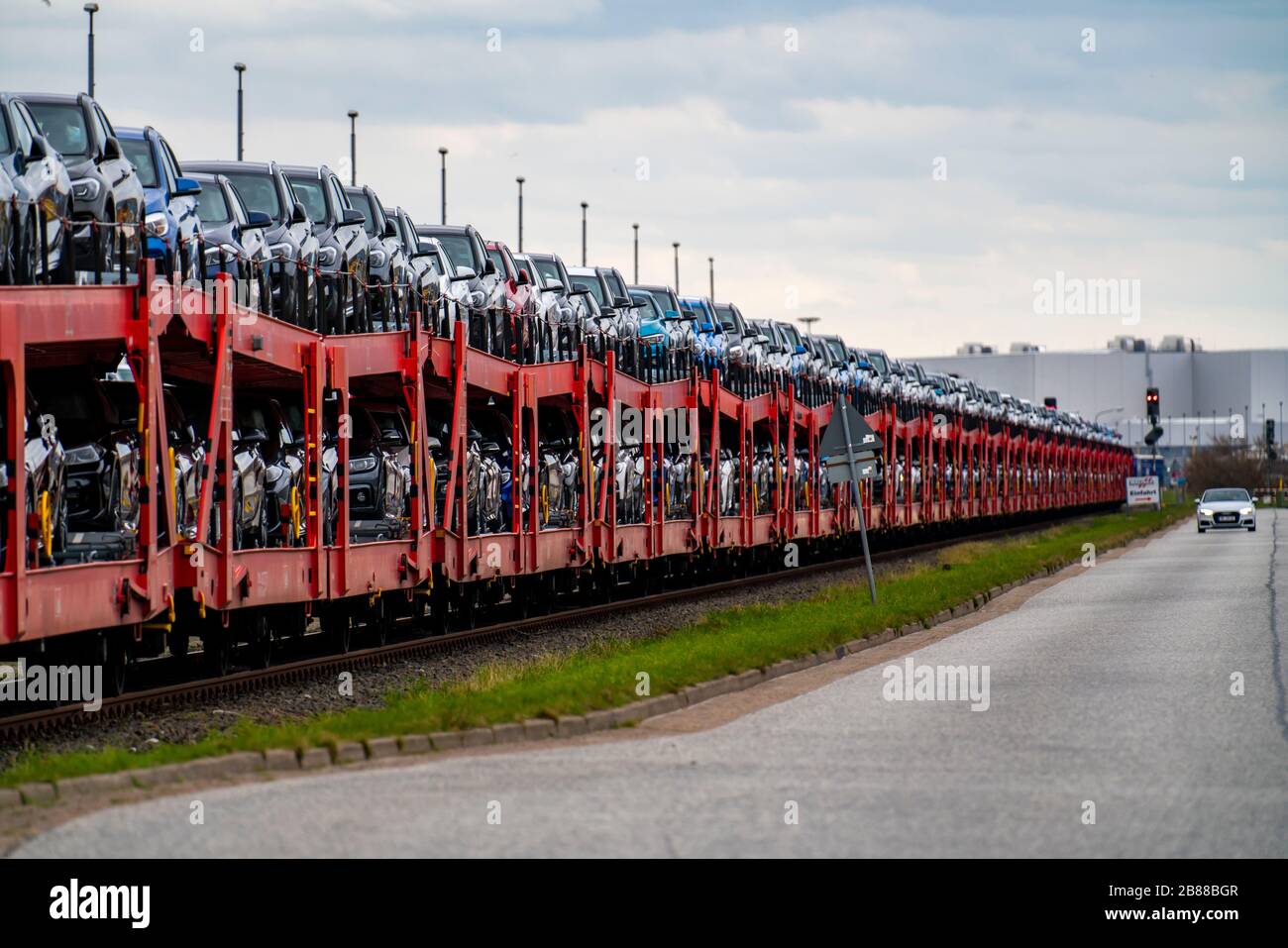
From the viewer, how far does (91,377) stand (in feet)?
49.9

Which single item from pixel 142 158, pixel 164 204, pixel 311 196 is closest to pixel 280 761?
pixel 164 204

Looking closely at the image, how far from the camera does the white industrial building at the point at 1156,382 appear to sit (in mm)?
160000

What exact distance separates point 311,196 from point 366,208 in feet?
4.20

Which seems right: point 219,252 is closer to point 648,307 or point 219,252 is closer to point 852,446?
point 852,446

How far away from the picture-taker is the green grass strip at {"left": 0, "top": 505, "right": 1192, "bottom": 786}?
1077 cm

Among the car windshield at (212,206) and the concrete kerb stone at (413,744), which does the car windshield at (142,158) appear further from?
the concrete kerb stone at (413,744)

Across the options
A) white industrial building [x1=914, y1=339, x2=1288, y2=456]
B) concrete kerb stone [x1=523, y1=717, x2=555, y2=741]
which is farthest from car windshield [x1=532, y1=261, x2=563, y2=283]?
white industrial building [x1=914, y1=339, x2=1288, y2=456]

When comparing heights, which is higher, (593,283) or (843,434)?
(593,283)

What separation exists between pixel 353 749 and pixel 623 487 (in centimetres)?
1778

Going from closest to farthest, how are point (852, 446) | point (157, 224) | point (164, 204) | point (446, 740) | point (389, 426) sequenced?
1. point (446, 740)
2. point (157, 224)
3. point (164, 204)
4. point (389, 426)
5. point (852, 446)

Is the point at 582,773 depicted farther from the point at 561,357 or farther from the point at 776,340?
the point at 776,340

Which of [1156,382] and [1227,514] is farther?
[1156,382]

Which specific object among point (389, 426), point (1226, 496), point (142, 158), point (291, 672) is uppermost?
point (142, 158)

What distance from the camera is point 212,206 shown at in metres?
18.1
